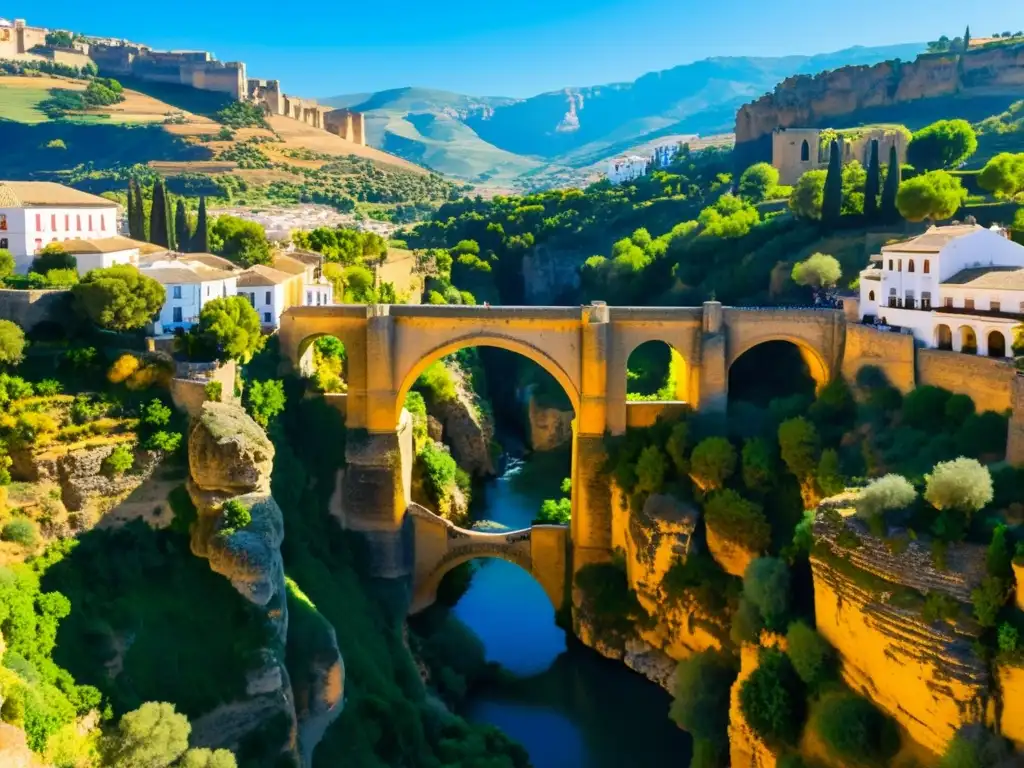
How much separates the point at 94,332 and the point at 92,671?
11.2 meters

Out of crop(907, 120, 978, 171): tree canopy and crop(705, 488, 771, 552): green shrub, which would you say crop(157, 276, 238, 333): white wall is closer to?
crop(705, 488, 771, 552): green shrub

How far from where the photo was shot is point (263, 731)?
24.0m

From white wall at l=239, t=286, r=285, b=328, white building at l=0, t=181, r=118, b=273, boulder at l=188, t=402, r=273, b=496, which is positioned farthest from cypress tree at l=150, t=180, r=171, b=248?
boulder at l=188, t=402, r=273, b=496

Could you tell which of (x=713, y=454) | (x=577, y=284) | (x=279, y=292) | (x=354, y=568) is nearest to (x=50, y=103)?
(x=577, y=284)

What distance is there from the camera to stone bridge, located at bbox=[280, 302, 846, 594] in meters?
35.0

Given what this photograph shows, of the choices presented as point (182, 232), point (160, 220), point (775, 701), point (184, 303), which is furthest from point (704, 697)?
point (182, 232)

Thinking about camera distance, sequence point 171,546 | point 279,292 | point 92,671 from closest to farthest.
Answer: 1. point 92,671
2. point 171,546
3. point 279,292

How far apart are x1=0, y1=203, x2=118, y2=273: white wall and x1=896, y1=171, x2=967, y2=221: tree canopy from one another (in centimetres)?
2860

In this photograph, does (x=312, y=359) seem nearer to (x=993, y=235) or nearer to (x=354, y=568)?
(x=354, y=568)

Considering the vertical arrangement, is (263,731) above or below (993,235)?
below

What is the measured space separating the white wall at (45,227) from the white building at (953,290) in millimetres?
26016

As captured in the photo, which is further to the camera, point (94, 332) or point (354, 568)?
point (354, 568)

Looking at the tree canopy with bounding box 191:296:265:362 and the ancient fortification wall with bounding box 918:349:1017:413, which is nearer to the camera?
the ancient fortification wall with bounding box 918:349:1017:413

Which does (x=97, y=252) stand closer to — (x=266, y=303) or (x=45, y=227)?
(x=45, y=227)
